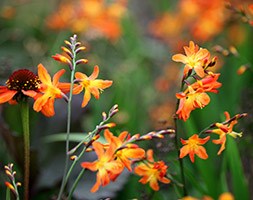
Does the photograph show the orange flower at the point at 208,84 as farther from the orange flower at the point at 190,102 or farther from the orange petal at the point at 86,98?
the orange petal at the point at 86,98

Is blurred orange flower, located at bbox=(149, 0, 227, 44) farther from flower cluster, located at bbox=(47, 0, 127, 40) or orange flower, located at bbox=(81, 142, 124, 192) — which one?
orange flower, located at bbox=(81, 142, 124, 192)

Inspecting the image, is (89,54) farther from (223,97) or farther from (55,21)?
(223,97)

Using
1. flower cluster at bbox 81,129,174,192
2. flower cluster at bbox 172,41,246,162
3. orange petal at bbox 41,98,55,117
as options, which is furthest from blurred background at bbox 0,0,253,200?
orange petal at bbox 41,98,55,117

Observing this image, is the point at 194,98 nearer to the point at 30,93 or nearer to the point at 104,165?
the point at 104,165

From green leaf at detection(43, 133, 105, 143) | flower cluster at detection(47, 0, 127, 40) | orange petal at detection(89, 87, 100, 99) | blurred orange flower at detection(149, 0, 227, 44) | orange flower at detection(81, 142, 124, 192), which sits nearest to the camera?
orange flower at detection(81, 142, 124, 192)

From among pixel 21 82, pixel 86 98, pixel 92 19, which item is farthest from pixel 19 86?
pixel 92 19
